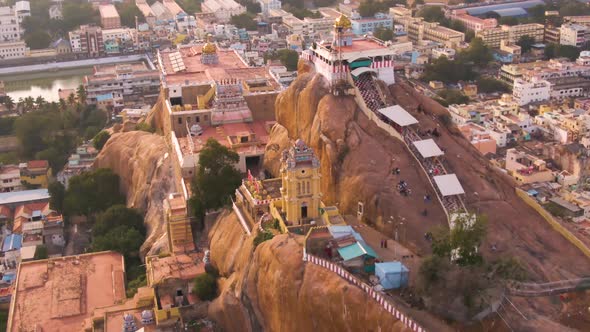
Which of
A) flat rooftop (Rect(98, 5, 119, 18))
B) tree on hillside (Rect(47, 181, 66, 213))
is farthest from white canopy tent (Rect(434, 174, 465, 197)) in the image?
flat rooftop (Rect(98, 5, 119, 18))

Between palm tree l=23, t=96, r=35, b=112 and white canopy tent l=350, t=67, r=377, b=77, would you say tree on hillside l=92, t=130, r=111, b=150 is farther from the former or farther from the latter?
white canopy tent l=350, t=67, r=377, b=77

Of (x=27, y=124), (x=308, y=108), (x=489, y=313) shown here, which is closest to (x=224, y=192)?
(x=308, y=108)

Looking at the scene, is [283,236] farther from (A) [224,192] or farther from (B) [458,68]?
(B) [458,68]

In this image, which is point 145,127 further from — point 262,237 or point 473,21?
point 473,21

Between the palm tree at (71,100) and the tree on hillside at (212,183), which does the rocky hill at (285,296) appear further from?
the palm tree at (71,100)

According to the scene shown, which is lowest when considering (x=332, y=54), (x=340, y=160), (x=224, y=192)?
(x=224, y=192)
